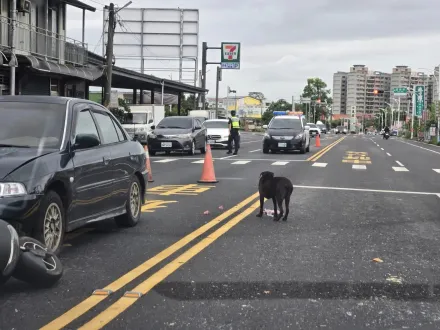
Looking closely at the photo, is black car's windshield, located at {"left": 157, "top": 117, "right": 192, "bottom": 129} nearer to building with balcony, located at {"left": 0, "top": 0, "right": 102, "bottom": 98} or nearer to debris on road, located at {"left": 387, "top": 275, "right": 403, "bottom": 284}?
building with balcony, located at {"left": 0, "top": 0, "right": 102, "bottom": 98}

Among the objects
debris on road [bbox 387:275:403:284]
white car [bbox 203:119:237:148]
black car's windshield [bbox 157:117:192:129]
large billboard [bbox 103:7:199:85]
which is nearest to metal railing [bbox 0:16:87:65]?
black car's windshield [bbox 157:117:192:129]

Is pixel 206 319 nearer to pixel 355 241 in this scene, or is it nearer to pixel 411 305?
pixel 411 305

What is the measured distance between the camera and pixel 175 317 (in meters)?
4.08

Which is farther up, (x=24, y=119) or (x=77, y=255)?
(x=24, y=119)

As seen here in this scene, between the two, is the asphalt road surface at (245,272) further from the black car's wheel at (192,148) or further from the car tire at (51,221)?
the black car's wheel at (192,148)

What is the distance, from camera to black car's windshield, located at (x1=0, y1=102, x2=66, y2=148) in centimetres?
565

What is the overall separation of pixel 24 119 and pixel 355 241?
159 inches

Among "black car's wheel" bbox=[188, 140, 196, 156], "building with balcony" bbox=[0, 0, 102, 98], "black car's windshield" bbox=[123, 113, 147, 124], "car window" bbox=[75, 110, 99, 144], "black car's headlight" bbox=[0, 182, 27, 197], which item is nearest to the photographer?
"black car's headlight" bbox=[0, 182, 27, 197]

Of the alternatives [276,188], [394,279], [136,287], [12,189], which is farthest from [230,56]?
[136,287]

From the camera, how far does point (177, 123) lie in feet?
79.2

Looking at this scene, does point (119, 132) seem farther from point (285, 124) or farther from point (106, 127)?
point (285, 124)

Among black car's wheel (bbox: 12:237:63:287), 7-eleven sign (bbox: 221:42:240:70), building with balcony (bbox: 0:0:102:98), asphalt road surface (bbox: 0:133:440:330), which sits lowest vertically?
asphalt road surface (bbox: 0:133:440:330)

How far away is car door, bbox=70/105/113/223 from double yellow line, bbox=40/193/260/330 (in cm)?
91

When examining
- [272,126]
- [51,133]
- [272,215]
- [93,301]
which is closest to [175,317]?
[93,301]
